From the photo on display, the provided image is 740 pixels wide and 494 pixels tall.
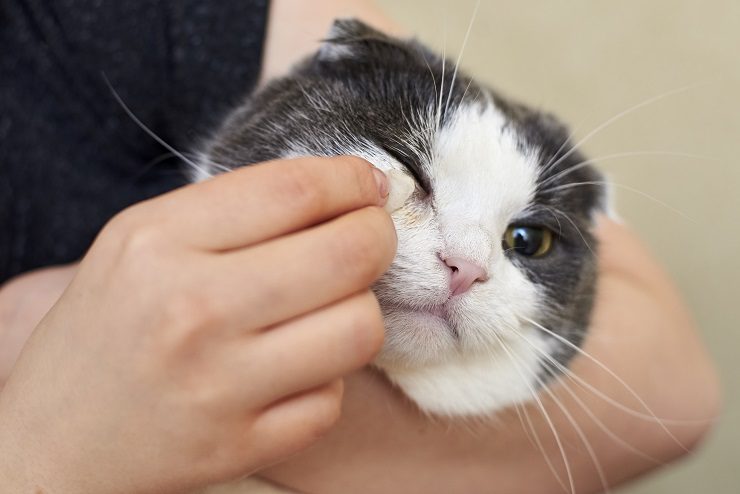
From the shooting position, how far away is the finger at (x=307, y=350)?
40cm

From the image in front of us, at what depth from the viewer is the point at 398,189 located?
1.77 feet

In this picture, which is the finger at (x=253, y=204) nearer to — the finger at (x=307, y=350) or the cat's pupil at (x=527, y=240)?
the finger at (x=307, y=350)

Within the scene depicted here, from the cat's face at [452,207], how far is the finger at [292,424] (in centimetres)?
13

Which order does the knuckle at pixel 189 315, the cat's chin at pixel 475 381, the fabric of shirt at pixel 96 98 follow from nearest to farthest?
1. the knuckle at pixel 189 315
2. the cat's chin at pixel 475 381
3. the fabric of shirt at pixel 96 98

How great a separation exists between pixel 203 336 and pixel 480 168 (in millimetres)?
334

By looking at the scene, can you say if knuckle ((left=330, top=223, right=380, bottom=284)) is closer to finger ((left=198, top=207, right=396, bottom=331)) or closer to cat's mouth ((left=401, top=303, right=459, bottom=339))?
finger ((left=198, top=207, right=396, bottom=331))

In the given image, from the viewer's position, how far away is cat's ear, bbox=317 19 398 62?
2.32ft

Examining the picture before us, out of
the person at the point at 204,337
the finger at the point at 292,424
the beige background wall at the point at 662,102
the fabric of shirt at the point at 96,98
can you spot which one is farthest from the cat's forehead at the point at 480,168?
the beige background wall at the point at 662,102

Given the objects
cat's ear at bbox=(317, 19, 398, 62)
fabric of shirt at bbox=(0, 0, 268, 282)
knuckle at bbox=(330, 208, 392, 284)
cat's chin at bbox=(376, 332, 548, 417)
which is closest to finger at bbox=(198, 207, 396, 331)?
knuckle at bbox=(330, 208, 392, 284)

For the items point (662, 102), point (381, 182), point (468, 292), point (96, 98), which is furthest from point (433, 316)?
point (662, 102)

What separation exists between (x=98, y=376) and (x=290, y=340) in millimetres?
127

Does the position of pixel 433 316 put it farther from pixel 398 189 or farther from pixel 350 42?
pixel 350 42

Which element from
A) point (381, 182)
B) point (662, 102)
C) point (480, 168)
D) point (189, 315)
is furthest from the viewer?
point (662, 102)

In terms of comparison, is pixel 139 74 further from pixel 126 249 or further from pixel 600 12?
pixel 600 12
